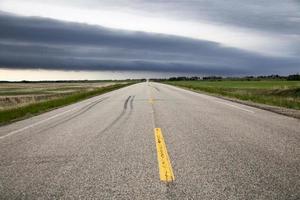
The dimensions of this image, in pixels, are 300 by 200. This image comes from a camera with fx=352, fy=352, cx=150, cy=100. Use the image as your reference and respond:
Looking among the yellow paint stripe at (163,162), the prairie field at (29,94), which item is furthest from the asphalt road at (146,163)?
the prairie field at (29,94)

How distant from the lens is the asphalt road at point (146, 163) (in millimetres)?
4680

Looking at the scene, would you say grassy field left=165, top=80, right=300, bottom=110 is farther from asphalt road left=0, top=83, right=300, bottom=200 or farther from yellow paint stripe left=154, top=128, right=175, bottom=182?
yellow paint stripe left=154, top=128, right=175, bottom=182

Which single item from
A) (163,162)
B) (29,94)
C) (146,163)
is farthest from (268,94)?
(146,163)

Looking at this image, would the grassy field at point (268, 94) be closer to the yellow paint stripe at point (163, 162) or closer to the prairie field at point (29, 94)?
the yellow paint stripe at point (163, 162)

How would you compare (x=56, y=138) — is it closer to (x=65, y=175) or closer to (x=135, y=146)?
(x=135, y=146)

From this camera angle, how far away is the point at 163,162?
20.4ft

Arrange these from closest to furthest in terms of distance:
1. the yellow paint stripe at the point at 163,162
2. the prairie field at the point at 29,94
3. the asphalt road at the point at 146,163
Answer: the asphalt road at the point at 146,163 < the yellow paint stripe at the point at 163,162 < the prairie field at the point at 29,94

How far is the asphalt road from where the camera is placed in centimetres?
468

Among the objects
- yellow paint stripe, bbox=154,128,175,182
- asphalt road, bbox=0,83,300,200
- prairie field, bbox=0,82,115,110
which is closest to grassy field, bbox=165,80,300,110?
asphalt road, bbox=0,83,300,200

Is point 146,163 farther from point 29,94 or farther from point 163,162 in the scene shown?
point 29,94

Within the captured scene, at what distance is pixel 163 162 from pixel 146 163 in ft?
0.99

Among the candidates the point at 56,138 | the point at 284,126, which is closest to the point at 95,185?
the point at 56,138

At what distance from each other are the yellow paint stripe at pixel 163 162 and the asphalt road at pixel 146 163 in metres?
0.09

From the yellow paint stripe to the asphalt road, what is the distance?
3.5 inches
